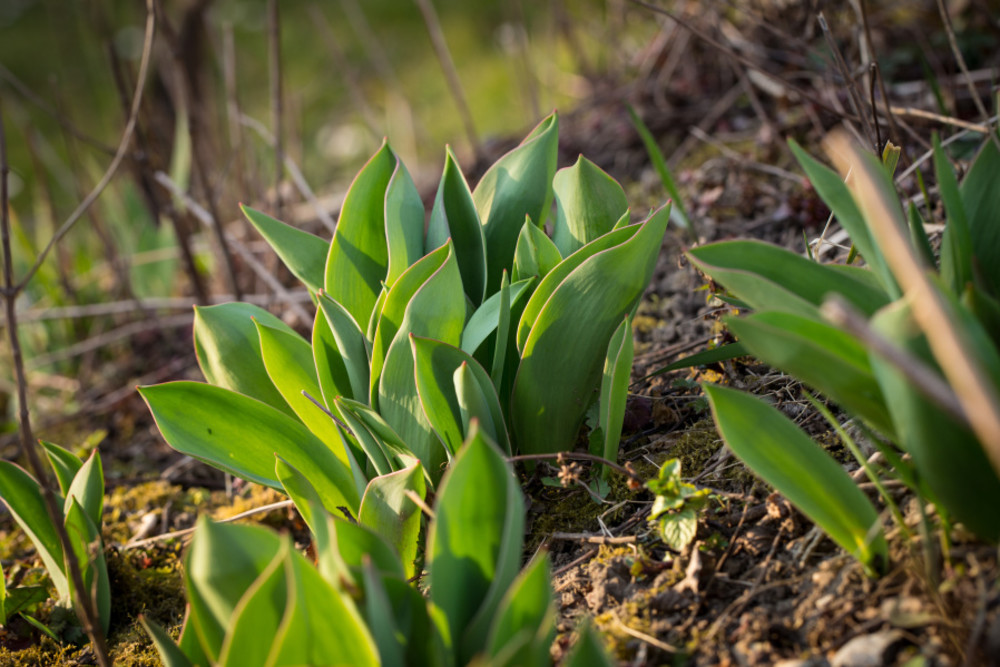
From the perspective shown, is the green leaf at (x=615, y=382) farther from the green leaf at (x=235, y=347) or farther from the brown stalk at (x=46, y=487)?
the brown stalk at (x=46, y=487)

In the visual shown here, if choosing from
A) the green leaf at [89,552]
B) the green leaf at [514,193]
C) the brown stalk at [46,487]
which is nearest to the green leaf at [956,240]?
the green leaf at [514,193]

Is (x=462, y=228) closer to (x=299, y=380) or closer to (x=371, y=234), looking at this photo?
(x=371, y=234)

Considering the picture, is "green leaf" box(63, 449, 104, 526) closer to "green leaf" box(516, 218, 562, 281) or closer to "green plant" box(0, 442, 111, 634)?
"green plant" box(0, 442, 111, 634)

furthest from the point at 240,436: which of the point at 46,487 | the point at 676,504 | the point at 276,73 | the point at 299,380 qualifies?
the point at 276,73

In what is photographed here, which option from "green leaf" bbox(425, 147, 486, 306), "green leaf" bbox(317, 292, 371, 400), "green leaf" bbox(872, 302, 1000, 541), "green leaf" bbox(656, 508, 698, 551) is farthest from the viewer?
"green leaf" bbox(425, 147, 486, 306)

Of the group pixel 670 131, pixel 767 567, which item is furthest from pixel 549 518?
pixel 670 131

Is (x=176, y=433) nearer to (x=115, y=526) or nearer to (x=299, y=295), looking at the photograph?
(x=115, y=526)

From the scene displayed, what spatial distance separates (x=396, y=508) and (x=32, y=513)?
581 millimetres

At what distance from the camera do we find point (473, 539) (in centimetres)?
68

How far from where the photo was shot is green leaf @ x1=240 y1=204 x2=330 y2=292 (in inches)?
42.3

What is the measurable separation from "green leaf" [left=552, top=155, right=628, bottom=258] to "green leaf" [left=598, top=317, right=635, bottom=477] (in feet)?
0.63

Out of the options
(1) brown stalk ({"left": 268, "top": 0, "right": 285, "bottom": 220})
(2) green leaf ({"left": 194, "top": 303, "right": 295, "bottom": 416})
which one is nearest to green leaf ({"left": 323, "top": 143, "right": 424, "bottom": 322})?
(2) green leaf ({"left": 194, "top": 303, "right": 295, "bottom": 416})

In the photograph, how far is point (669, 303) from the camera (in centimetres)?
160

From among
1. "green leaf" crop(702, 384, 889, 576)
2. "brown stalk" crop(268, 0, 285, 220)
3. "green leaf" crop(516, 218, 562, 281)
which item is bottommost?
"green leaf" crop(702, 384, 889, 576)
